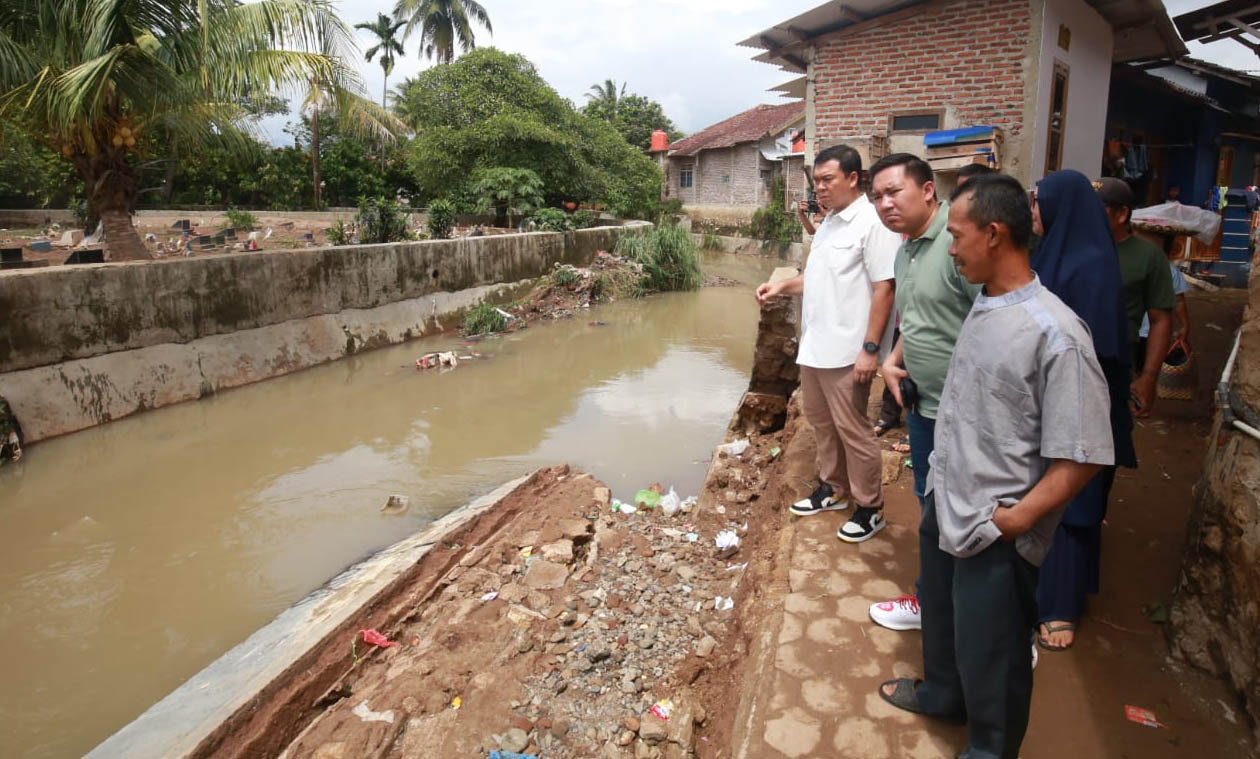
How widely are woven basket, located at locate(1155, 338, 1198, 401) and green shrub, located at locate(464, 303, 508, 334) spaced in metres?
8.48

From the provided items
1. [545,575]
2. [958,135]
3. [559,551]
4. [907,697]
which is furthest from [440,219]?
[907,697]

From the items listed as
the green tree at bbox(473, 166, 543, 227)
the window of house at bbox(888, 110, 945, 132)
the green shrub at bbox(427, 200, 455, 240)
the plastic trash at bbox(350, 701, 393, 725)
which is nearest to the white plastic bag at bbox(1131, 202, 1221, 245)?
the window of house at bbox(888, 110, 945, 132)

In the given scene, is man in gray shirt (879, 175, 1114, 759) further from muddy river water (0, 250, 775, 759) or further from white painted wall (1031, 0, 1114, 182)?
white painted wall (1031, 0, 1114, 182)

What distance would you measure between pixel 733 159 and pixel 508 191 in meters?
12.8

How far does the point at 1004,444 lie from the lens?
1627 millimetres

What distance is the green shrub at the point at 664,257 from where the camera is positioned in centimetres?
1525

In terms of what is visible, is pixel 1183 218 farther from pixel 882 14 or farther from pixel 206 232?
pixel 206 232

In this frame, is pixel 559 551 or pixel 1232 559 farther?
pixel 559 551

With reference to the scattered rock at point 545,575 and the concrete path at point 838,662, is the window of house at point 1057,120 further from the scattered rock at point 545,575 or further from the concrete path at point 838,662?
the scattered rock at point 545,575

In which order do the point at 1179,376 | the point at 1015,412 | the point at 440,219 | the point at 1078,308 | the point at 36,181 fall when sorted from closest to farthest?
1. the point at 1015,412
2. the point at 1078,308
3. the point at 1179,376
4. the point at 440,219
5. the point at 36,181

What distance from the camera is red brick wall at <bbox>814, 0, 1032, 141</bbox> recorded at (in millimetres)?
8250

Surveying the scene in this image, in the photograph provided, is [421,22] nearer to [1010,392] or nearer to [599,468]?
[599,468]

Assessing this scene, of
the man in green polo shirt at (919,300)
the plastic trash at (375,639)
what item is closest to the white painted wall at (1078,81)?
the man in green polo shirt at (919,300)

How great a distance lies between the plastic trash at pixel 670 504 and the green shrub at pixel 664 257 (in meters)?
10.5
